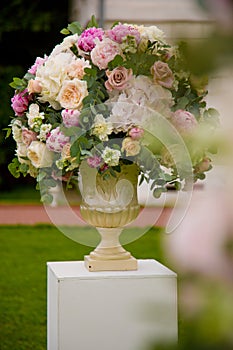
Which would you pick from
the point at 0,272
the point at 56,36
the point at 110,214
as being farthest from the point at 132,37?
the point at 56,36

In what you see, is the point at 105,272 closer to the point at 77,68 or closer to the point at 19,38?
the point at 77,68

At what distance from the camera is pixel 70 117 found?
7.83ft

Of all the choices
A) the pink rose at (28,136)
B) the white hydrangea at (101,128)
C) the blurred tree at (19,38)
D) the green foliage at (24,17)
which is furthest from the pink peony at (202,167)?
the green foliage at (24,17)

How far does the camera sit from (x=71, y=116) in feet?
7.82

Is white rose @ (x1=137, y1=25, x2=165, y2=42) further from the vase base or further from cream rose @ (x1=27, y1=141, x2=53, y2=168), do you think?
the vase base

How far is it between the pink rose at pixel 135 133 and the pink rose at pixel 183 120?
108 millimetres

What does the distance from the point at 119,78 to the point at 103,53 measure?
0.37ft

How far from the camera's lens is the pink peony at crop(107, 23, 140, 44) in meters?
2.43

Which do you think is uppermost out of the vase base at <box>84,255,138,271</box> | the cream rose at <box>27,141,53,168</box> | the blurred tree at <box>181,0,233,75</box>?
the cream rose at <box>27,141,53,168</box>

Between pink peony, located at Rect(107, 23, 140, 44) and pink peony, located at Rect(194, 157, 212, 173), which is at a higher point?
pink peony, located at Rect(107, 23, 140, 44)

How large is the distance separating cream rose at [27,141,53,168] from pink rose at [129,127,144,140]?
292 mm

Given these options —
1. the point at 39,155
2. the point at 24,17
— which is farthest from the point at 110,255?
the point at 24,17

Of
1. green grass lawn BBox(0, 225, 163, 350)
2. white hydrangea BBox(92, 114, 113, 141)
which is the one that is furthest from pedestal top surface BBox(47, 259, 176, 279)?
white hydrangea BBox(92, 114, 113, 141)

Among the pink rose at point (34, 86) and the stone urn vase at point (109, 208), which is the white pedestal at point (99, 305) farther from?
the pink rose at point (34, 86)
